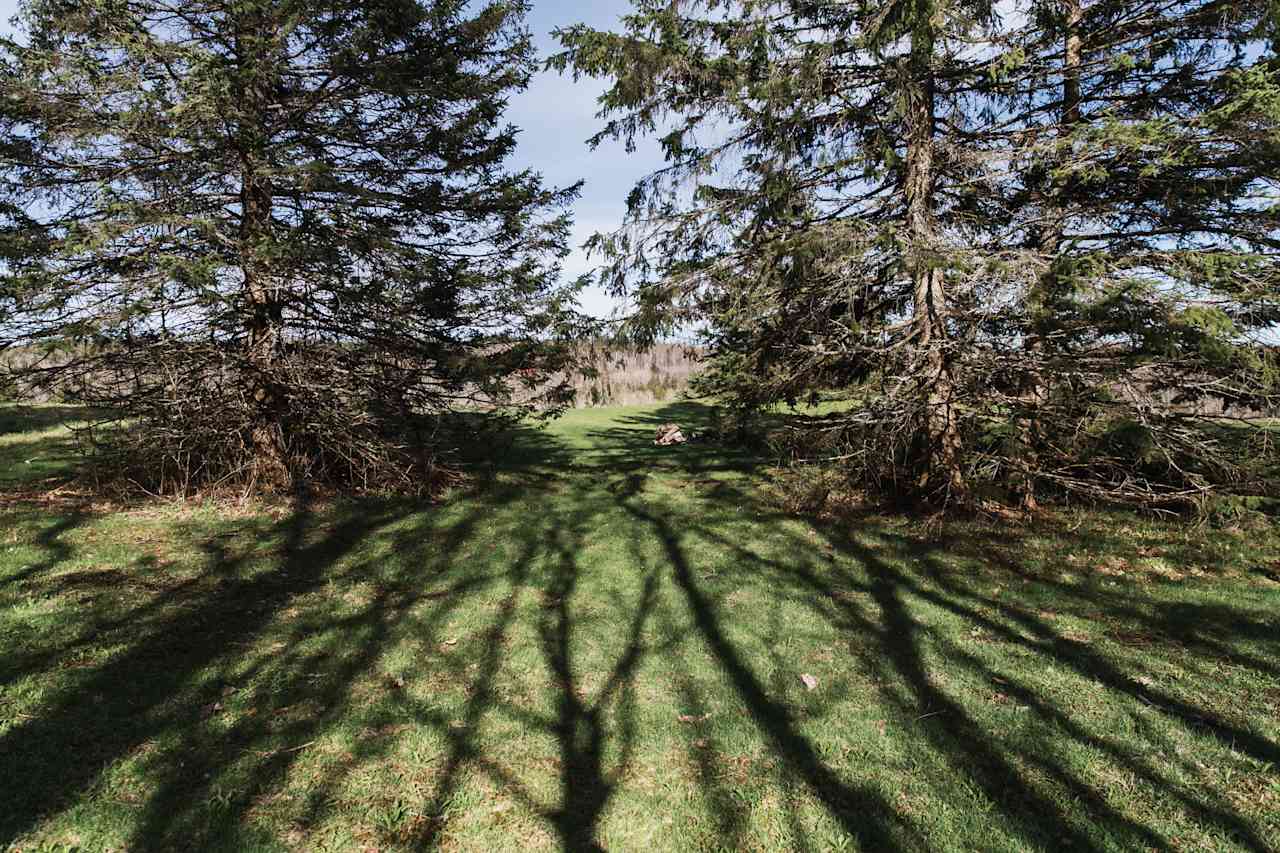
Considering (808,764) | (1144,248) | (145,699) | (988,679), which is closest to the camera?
(808,764)

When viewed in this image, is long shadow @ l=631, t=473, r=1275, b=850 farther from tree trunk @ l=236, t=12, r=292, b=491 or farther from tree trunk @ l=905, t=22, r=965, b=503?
tree trunk @ l=236, t=12, r=292, b=491

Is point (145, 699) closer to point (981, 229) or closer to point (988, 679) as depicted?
point (988, 679)

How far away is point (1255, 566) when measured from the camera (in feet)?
19.9

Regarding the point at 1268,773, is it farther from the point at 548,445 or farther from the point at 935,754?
the point at 548,445

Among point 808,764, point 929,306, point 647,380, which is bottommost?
point 808,764

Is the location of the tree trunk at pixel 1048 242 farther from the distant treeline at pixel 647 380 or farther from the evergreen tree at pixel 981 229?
the distant treeline at pixel 647 380

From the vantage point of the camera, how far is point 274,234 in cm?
739

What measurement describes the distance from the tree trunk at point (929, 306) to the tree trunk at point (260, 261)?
770 cm

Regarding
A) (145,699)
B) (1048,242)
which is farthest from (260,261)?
(1048,242)

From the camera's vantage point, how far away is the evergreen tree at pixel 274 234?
22.3 feet

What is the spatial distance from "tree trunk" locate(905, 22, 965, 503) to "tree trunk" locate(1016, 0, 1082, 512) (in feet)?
2.64

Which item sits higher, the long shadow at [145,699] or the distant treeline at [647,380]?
the distant treeline at [647,380]

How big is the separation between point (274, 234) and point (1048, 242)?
31.4ft

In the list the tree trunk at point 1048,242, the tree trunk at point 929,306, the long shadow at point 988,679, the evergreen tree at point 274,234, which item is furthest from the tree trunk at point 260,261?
the tree trunk at point 1048,242
